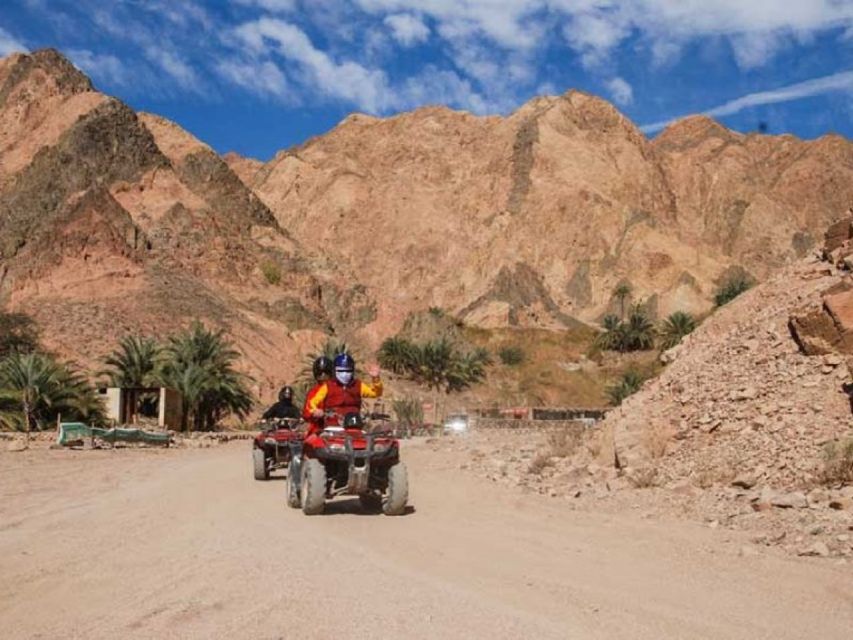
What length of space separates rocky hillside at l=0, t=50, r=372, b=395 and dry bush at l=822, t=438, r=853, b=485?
3883cm

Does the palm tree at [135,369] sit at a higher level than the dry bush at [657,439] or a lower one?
higher

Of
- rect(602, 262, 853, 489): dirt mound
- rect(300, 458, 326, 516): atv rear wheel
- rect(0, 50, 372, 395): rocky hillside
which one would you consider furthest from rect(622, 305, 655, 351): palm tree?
rect(300, 458, 326, 516): atv rear wheel

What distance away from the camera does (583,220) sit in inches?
4520

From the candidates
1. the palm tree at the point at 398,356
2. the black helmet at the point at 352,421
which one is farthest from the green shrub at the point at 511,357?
the black helmet at the point at 352,421

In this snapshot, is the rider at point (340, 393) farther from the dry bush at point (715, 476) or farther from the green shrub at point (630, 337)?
the green shrub at point (630, 337)

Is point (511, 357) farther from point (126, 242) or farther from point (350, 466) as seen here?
point (350, 466)

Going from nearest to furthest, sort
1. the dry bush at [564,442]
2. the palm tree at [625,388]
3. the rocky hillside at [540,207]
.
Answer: the dry bush at [564,442]
the palm tree at [625,388]
the rocky hillside at [540,207]

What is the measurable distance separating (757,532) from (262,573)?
498 centimetres

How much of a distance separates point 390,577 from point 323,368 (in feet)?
15.5

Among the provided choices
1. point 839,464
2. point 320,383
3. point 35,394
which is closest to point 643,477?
point 839,464

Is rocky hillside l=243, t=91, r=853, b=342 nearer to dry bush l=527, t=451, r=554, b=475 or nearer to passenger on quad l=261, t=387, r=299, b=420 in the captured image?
dry bush l=527, t=451, r=554, b=475

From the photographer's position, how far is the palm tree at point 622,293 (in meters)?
99.6

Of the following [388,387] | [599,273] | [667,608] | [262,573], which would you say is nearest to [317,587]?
[262,573]

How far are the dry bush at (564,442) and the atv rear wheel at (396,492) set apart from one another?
25.9 ft
